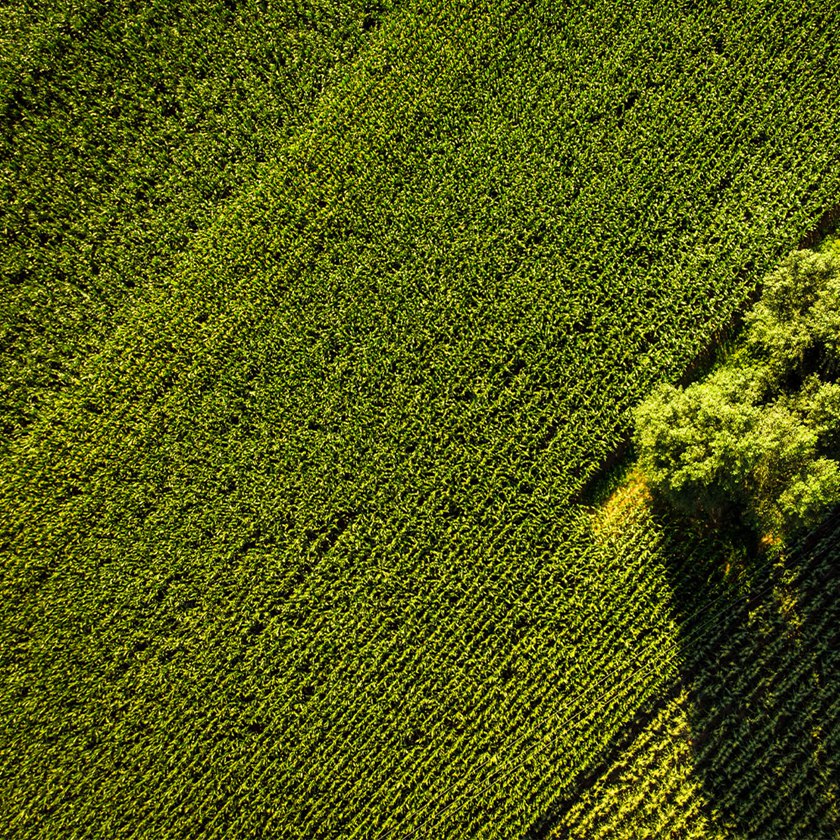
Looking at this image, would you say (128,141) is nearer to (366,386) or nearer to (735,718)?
(366,386)

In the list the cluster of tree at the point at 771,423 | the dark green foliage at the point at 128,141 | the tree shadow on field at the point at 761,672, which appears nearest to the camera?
the cluster of tree at the point at 771,423

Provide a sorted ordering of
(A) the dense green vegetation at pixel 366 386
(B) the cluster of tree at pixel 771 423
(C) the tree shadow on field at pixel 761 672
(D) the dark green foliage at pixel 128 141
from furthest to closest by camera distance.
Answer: (D) the dark green foliage at pixel 128 141, (A) the dense green vegetation at pixel 366 386, (C) the tree shadow on field at pixel 761 672, (B) the cluster of tree at pixel 771 423

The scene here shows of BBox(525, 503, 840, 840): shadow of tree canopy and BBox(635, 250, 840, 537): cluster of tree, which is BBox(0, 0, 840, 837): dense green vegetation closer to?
BBox(525, 503, 840, 840): shadow of tree canopy

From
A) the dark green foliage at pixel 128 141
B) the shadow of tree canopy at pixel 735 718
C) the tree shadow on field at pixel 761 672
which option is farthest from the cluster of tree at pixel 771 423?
the dark green foliage at pixel 128 141

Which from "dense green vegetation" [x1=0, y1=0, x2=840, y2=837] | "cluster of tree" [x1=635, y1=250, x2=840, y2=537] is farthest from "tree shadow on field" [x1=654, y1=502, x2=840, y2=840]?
"cluster of tree" [x1=635, y1=250, x2=840, y2=537]

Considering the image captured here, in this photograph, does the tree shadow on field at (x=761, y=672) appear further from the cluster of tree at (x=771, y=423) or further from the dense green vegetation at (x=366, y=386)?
the cluster of tree at (x=771, y=423)

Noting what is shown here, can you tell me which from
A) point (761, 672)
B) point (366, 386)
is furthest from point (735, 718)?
point (366, 386)

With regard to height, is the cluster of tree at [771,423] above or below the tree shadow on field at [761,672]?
above
